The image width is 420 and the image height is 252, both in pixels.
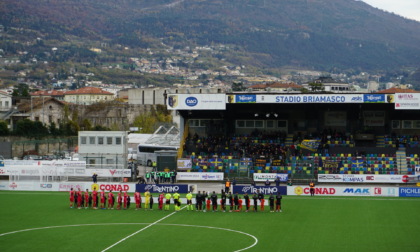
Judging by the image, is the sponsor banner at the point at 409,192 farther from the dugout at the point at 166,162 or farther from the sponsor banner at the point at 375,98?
the dugout at the point at 166,162

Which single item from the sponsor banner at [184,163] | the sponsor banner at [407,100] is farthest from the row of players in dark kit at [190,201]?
the sponsor banner at [407,100]

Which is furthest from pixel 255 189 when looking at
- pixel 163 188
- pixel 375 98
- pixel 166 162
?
pixel 375 98

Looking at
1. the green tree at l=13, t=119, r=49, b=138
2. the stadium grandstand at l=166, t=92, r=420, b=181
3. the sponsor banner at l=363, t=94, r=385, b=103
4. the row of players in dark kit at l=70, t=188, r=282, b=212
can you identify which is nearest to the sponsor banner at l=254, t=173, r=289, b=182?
the stadium grandstand at l=166, t=92, r=420, b=181

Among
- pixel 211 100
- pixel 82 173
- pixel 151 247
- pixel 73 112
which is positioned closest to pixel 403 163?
pixel 211 100

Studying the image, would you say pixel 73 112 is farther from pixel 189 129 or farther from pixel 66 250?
pixel 66 250

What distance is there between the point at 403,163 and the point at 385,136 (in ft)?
17.1

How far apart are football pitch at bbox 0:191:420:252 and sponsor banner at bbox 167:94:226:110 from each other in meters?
17.1

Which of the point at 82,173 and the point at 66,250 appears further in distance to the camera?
the point at 82,173

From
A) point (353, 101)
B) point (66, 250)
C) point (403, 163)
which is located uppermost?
point (353, 101)

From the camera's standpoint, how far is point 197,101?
5878cm

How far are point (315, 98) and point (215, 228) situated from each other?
2732cm

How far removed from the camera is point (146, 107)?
13288cm

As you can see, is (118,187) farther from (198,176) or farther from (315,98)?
(315,98)

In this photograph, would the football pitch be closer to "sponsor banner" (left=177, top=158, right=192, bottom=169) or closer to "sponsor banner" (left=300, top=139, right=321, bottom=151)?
"sponsor banner" (left=177, top=158, right=192, bottom=169)
